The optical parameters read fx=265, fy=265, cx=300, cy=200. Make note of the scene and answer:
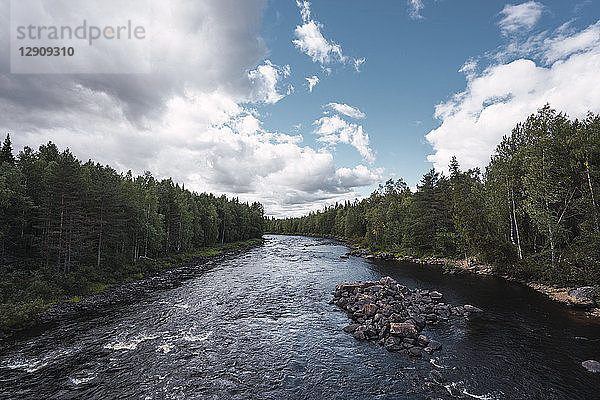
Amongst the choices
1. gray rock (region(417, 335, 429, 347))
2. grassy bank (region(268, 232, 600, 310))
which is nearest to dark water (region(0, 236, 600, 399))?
gray rock (region(417, 335, 429, 347))

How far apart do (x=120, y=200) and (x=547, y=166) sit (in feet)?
203

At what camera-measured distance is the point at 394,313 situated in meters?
23.1

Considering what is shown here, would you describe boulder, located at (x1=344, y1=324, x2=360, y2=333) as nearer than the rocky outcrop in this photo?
No

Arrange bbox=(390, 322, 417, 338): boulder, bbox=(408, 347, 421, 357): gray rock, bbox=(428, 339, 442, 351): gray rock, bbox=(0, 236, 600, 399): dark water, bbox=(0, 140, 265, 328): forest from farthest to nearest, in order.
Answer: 1. bbox=(0, 140, 265, 328): forest
2. bbox=(390, 322, 417, 338): boulder
3. bbox=(428, 339, 442, 351): gray rock
4. bbox=(408, 347, 421, 357): gray rock
5. bbox=(0, 236, 600, 399): dark water

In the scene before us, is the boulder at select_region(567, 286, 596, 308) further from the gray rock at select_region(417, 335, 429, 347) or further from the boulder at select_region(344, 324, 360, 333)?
the boulder at select_region(344, 324, 360, 333)

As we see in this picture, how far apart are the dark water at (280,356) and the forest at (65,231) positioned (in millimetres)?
8458

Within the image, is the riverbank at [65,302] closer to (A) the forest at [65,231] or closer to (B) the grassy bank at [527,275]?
(A) the forest at [65,231]

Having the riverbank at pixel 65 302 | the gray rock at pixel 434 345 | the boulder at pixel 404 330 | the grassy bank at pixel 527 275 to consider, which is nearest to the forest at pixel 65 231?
the riverbank at pixel 65 302

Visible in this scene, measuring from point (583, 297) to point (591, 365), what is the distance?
14.6 m

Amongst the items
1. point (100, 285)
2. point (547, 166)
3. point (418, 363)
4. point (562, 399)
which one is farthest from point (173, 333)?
point (547, 166)

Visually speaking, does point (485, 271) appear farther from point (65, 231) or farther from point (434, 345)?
point (65, 231)

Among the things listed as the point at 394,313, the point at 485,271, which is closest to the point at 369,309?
the point at 394,313

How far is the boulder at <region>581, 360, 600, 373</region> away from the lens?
1505 cm

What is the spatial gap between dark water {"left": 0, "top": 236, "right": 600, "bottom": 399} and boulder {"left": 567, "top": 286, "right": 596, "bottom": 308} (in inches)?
78.2
